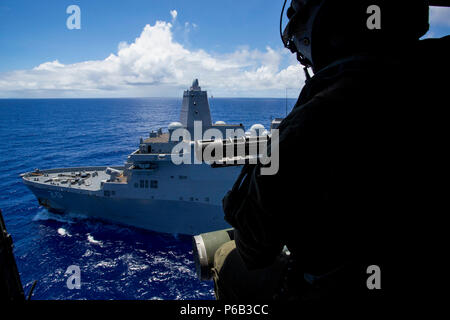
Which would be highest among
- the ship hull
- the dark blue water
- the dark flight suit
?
the dark flight suit

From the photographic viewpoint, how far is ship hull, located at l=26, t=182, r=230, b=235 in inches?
888

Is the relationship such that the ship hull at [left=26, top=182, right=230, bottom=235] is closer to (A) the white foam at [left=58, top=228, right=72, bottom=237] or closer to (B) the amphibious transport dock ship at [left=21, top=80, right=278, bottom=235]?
(B) the amphibious transport dock ship at [left=21, top=80, right=278, bottom=235]

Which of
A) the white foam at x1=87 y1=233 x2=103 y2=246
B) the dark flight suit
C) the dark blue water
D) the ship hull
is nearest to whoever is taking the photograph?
the dark flight suit

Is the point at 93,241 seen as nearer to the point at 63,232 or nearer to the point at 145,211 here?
the point at 63,232

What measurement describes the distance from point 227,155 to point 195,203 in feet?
67.2

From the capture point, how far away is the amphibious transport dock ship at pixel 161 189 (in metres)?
21.8

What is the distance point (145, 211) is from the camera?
23.9 metres

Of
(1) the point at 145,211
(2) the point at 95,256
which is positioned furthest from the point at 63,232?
(1) the point at 145,211

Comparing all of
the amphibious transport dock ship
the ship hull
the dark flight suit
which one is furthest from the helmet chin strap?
the ship hull

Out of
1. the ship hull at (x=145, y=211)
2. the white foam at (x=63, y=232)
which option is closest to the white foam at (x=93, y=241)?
the ship hull at (x=145, y=211)

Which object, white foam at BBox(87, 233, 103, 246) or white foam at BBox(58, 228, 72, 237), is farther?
white foam at BBox(58, 228, 72, 237)

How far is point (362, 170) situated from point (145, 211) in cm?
2455

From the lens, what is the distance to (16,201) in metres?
32.5
